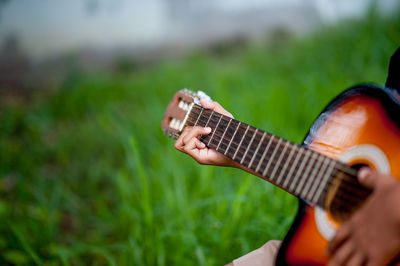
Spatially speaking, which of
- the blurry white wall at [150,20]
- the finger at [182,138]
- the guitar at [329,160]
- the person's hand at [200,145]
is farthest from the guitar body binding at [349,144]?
the blurry white wall at [150,20]

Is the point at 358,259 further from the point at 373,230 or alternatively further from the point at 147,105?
the point at 147,105

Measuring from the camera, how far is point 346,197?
36.7 inches

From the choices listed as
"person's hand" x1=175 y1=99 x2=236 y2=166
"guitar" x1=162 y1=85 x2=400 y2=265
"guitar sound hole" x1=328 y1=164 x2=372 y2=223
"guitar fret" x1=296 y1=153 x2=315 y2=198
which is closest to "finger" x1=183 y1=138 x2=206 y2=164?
"person's hand" x1=175 y1=99 x2=236 y2=166

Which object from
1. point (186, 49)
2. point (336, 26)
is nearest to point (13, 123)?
point (186, 49)

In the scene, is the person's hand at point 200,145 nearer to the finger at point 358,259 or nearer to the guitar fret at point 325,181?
the guitar fret at point 325,181

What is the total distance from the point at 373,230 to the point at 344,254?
10cm

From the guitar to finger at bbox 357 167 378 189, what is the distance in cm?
3

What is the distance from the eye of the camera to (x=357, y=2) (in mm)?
5527

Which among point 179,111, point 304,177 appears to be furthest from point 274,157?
point 179,111

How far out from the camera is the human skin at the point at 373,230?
802 mm

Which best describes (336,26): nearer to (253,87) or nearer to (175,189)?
(253,87)

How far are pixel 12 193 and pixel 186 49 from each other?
411 centimetres

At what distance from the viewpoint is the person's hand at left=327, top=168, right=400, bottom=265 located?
2.63ft

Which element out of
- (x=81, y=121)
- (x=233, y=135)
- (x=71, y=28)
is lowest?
(x=81, y=121)
